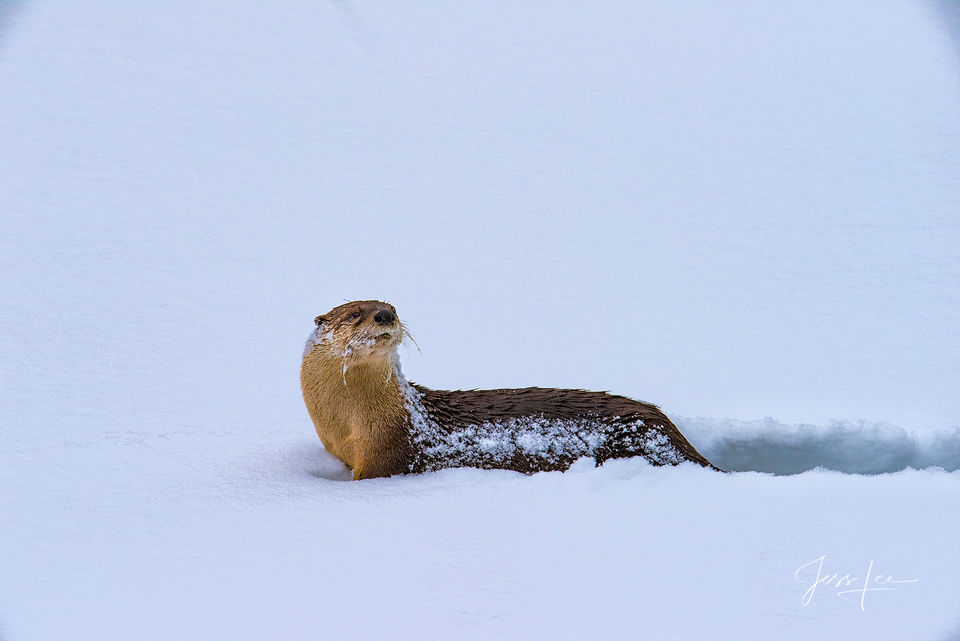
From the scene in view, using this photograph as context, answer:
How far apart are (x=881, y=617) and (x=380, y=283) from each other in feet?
10.2

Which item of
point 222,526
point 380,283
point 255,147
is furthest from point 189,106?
point 222,526

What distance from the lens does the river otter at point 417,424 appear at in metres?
2.81

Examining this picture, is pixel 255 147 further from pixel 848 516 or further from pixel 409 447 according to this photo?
pixel 848 516

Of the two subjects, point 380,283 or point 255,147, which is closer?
point 380,283

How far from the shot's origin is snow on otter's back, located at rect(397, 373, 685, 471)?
112 inches

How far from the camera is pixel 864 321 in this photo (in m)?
4.23
